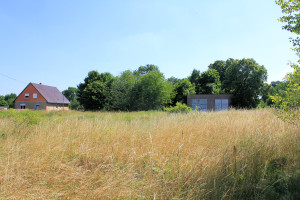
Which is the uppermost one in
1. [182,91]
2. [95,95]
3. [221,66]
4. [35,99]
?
[221,66]

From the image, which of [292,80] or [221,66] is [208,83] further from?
[292,80]

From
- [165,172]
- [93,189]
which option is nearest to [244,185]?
[165,172]

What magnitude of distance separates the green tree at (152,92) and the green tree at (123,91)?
1.68m

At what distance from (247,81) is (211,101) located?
7.03 m

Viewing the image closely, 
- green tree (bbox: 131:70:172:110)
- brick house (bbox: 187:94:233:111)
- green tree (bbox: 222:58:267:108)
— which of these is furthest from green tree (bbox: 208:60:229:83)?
green tree (bbox: 131:70:172:110)

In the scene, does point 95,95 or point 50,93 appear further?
point 50,93

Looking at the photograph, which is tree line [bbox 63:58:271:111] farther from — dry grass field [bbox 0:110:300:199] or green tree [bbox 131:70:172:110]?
dry grass field [bbox 0:110:300:199]

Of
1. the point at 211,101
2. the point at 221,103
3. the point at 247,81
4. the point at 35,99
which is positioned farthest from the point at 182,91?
the point at 35,99

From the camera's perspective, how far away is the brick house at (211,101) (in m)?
32.8

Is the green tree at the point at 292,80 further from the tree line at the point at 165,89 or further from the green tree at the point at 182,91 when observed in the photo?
the green tree at the point at 182,91

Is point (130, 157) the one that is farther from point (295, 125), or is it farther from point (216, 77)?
point (216, 77)

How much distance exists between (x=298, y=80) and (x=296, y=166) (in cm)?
202

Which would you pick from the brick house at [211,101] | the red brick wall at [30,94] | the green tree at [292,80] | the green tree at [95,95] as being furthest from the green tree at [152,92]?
the green tree at [292,80]

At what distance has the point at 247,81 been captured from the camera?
32.2 metres
